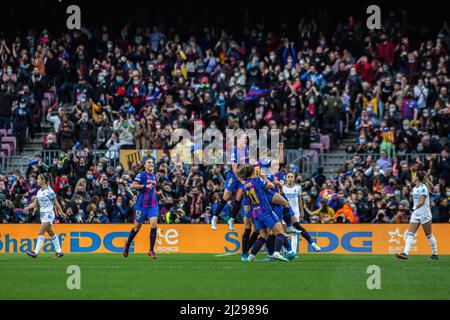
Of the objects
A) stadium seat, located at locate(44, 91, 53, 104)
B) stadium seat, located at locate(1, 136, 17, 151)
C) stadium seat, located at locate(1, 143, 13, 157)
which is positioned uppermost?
stadium seat, located at locate(44, 91, 53, 104)

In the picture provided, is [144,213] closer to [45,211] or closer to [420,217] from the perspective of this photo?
[45,211]

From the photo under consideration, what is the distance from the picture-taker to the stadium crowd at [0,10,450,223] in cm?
2958

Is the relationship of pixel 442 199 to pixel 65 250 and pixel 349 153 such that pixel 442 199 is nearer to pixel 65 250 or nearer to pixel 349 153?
pixel 349 153

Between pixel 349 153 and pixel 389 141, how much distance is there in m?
1.35

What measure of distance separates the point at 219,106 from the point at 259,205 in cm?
1337

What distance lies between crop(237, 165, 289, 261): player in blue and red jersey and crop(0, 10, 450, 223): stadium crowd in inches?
317

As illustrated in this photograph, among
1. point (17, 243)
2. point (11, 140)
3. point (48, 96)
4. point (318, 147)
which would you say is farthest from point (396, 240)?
point (48, 96)

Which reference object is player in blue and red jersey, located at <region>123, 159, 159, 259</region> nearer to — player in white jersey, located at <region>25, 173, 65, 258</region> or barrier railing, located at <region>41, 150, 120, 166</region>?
player in white jersey, located at <region>25, 173, 65, 258</region>

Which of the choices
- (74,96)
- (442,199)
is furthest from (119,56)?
(442,199)

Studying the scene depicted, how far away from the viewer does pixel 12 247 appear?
28656 mm

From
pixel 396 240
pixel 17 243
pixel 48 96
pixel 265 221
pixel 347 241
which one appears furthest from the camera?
pixel 48 96

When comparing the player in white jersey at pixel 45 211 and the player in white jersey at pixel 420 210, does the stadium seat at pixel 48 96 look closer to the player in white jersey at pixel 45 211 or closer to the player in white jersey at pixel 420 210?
the player in white jersey at pixel 45 211

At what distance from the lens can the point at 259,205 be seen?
2041cm

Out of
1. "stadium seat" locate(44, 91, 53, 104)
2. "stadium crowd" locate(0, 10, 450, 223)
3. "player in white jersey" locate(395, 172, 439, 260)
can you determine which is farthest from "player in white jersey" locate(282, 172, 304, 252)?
"stadium seat" locate(44, 91, 53, 104)
